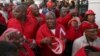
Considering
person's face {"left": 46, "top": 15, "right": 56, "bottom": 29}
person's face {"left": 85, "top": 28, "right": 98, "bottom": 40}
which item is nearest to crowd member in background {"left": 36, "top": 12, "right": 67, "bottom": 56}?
person's face {"left": 46, "top": 15, "right": 56, "bottom": 29}

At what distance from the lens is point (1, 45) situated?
174cm

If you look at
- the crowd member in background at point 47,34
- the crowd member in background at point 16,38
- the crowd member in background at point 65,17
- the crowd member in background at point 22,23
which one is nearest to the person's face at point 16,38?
the crowd member in background at point 16,38

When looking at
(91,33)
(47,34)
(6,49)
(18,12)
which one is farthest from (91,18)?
(6,49)

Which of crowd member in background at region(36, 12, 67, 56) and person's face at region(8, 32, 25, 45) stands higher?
person's face at region(8, 32, 25, 45)

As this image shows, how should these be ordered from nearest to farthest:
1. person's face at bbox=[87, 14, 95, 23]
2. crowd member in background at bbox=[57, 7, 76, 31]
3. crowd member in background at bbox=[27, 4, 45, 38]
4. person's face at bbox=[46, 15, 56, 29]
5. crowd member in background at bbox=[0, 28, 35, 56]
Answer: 1. crowd member in background at bbox=[0, 28, 35, 56]
2. person's face at bbox=[46, 15, 56, 29]
3. crowd member in background at bbox=[27, 4, 45, 38]
4. person's face at bbox=[87, 14, 95, 23]
5. crowd member in background at bbox=[57, 7, 76, 31]

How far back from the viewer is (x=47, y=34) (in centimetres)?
577

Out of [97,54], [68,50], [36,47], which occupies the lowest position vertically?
[68,50]

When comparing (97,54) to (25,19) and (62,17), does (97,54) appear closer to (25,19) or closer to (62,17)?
(25,19)

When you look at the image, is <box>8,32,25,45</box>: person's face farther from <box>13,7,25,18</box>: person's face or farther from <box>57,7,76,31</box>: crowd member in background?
<box>57,7,76,31</box>: crowd member in background

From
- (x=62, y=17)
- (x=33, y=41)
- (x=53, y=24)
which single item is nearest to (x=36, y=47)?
(x=33, y=41)

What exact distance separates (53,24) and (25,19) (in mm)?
603

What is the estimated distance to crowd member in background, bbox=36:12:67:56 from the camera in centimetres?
571

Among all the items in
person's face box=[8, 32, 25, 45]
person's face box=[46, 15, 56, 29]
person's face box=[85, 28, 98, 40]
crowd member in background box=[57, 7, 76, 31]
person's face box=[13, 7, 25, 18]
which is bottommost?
crowd member in background box=[57, 7, 76, 31]

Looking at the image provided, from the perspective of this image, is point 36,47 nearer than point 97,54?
No
